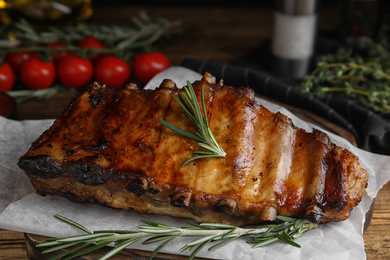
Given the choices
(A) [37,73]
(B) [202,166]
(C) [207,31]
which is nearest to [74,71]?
(A) [37,73]

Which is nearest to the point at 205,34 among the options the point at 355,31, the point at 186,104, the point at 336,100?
the point at 355,31

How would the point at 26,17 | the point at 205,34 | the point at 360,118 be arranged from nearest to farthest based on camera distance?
the point at 360,118 < the point at 26,17 < the point at 205,34

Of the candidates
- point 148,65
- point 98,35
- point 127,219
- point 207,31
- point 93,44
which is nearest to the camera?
point 127,219

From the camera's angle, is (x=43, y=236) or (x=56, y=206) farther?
(x=56, y=206)

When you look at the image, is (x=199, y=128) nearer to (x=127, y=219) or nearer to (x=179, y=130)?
(x=179, y=130)

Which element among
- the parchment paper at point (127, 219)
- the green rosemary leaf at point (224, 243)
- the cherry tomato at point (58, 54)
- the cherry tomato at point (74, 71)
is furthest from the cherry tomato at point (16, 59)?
the green rosemary leaf at point (224, 243)

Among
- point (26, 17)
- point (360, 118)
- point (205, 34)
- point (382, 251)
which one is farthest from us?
point (205, 34)

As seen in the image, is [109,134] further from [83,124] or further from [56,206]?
[56,206]
